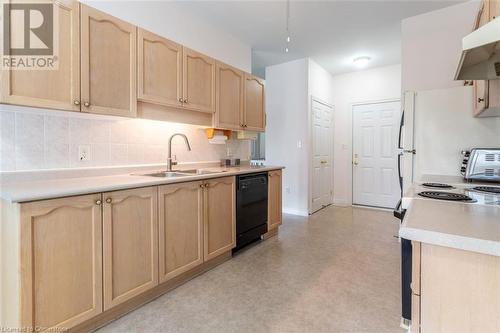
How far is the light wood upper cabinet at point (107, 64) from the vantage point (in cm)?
170

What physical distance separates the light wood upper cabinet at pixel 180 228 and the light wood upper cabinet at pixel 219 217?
9 centimetres

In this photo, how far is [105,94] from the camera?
1.82 m

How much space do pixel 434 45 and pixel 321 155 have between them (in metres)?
2.34

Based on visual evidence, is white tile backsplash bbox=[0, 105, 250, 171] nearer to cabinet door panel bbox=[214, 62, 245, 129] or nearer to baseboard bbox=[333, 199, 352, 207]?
cabinet door panel bbox=[214, 62, 245, 129]

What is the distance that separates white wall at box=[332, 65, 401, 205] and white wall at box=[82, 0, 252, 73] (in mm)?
2394

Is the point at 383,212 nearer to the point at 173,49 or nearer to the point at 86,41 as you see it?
the point at 173,49

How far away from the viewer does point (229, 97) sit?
2975 mm

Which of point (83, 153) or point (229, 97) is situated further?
point (229, 97)

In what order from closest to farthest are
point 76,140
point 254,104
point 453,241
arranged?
point 453,241
point 76,140
point 254,104

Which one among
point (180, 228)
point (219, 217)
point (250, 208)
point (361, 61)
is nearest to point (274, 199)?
point (250, 208)

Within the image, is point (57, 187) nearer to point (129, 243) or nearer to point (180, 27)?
point (129, 243)

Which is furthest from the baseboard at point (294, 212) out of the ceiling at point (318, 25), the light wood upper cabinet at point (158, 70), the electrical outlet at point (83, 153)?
the electrical outlet at point (83, 153)

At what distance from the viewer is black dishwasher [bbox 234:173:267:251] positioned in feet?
8.84

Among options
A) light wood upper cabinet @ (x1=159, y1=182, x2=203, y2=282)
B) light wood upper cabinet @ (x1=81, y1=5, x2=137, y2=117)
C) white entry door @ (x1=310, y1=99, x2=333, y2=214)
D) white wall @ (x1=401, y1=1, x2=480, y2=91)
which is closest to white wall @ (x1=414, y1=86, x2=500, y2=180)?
white wall @ (x1=401, y1=1, x2=480, y2=91)
